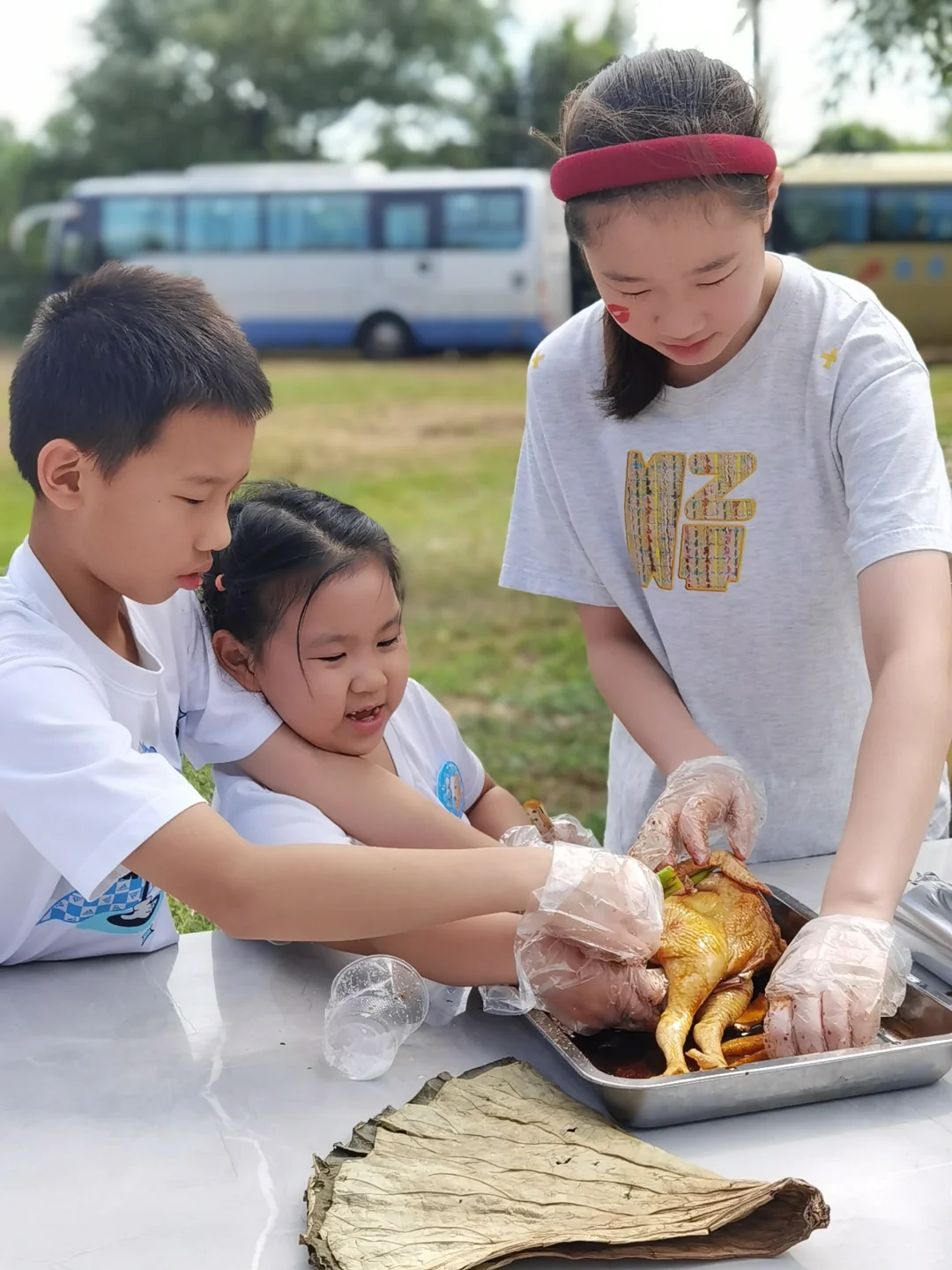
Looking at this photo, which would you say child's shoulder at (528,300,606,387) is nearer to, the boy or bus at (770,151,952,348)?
the boy

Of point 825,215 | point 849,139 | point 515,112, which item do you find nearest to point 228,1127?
point 849,139

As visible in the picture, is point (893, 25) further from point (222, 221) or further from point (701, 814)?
point (222, 221)

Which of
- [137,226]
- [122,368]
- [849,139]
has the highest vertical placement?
[849,139]

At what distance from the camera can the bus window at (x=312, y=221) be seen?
15719mm

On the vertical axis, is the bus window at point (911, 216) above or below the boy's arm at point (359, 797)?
above

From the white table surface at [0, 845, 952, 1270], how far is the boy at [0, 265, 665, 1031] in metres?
0.10

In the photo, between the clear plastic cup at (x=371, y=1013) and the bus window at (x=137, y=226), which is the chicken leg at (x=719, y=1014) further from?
the bus window at (x=137, y=226)

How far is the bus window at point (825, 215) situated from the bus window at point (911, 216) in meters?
0.11

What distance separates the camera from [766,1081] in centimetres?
124

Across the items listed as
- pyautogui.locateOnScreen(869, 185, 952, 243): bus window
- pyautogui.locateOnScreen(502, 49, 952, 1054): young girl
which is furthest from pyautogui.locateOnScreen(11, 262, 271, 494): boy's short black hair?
pyautogui.locateOnScreen(869, 185, 952, 243): bus window

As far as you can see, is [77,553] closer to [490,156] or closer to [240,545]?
[240,545]

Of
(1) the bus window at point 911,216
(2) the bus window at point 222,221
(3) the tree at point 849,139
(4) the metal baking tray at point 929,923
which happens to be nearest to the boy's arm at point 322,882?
(4) the metal baking tray at point 929,923

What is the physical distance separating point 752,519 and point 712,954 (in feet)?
2.14

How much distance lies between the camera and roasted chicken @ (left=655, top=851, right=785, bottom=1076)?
54.1 inches
